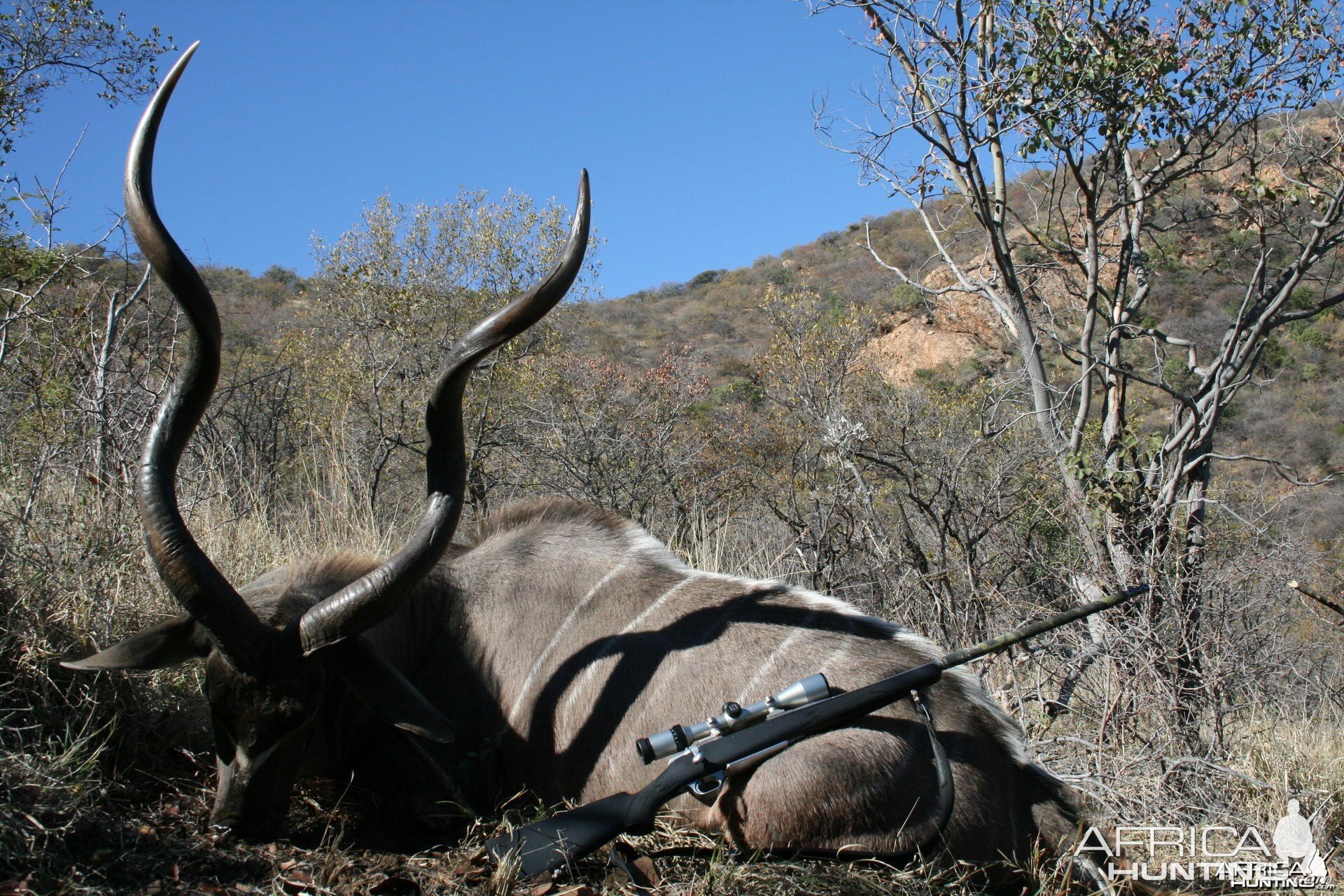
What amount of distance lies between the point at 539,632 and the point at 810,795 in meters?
1.24

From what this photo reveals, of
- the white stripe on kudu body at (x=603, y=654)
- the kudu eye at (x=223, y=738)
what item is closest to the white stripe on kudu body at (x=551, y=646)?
the white stripe on kudu body at (x=603, y=654)

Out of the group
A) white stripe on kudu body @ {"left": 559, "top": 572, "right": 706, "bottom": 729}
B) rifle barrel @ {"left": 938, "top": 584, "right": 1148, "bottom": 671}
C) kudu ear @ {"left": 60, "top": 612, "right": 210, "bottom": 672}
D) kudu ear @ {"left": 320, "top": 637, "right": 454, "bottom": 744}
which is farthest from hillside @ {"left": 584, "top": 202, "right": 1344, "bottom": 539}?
kudu ear @ {"left": 60, "top": 612, "right": 210, "bottom": 672}

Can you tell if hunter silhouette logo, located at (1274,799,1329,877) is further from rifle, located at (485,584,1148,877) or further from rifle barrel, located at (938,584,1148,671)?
rifle, located at (485,584,1148,877)

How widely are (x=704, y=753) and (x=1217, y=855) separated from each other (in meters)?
2.57

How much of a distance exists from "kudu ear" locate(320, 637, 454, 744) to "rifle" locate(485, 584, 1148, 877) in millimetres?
474

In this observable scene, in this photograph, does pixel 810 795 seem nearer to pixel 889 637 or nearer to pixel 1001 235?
pixel 889 637

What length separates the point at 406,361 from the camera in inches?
528

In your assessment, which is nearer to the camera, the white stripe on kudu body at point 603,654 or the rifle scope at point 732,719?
the rifle scope at point 732,719

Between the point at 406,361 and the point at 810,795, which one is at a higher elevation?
the point at 406,361

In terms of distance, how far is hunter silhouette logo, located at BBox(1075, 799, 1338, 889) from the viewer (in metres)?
3.34

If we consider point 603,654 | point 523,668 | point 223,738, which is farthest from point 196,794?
point 603,654

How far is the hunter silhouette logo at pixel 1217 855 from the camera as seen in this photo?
3344 mm

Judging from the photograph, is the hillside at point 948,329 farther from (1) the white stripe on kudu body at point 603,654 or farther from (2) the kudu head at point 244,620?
(2) the kudu head at point 244,620

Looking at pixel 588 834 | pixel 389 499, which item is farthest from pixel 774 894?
pixel 389 499
